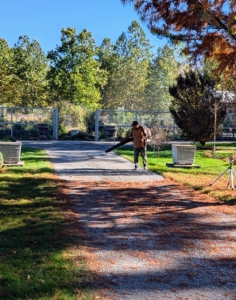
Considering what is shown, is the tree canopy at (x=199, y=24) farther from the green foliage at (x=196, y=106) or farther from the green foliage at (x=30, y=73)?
the green foliage at (x=30, y=73)

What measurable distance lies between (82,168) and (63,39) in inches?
1126

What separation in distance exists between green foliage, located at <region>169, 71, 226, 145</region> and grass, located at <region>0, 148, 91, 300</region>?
14.3 metres

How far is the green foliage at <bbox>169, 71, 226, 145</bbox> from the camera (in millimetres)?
21594

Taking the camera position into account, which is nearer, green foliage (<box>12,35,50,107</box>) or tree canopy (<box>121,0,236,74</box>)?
tree canopy (<box>121,0,236,74</box>)

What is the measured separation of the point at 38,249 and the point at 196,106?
60.0 ft

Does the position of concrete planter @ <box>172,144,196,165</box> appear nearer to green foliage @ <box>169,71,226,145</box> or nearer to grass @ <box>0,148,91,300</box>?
grass @ <box>0,148,91,300</box>

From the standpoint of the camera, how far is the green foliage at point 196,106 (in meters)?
21.6

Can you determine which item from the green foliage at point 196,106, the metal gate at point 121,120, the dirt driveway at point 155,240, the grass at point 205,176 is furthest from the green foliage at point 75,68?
the dirt driveway at point 155,240

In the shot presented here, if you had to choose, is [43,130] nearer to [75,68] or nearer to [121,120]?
[121,120]

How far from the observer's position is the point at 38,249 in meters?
4.86

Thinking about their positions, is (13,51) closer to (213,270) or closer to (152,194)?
(152,194)

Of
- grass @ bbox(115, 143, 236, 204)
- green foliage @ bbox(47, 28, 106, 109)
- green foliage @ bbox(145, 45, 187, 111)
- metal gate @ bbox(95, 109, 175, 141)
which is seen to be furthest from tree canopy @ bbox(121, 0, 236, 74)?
green foliage @ bbox(145, 45, 187, 111)

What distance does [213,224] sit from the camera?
6.52m

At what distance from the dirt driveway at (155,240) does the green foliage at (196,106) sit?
462 inches
